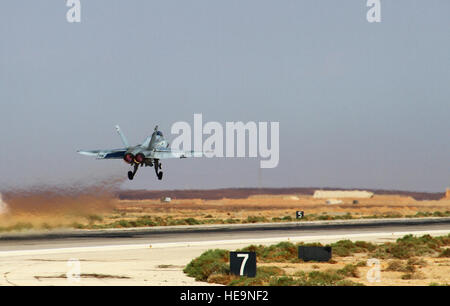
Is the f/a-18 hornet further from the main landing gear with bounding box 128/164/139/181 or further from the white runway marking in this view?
the white runway marking

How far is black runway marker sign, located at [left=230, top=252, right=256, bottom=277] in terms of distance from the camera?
34.2 meters

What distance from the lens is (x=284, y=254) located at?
48312 millimetres

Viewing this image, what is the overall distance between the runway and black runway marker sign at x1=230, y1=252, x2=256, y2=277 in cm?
228

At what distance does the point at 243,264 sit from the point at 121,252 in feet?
58.4

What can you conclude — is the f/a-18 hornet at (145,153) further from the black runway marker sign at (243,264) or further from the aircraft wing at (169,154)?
the black runway marker sign at (243,264)

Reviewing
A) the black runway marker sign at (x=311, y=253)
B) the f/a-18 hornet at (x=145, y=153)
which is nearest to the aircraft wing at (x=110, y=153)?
the f/a-18 hornet at (x=145, y=153)

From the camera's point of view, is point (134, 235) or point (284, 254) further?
point (134, 235)

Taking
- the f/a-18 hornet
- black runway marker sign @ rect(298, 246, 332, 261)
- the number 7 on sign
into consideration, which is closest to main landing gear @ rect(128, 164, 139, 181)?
the f/a-18 hornet

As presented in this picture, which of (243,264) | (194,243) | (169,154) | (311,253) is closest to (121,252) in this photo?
(194,243)

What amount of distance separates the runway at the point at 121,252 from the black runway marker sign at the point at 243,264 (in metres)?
2.28

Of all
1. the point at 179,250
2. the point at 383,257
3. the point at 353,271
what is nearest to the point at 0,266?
the point at 179,250

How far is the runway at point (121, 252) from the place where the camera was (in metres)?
36.3

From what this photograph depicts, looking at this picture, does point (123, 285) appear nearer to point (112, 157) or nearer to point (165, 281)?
point (165, 281)

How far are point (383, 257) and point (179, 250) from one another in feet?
45.5
